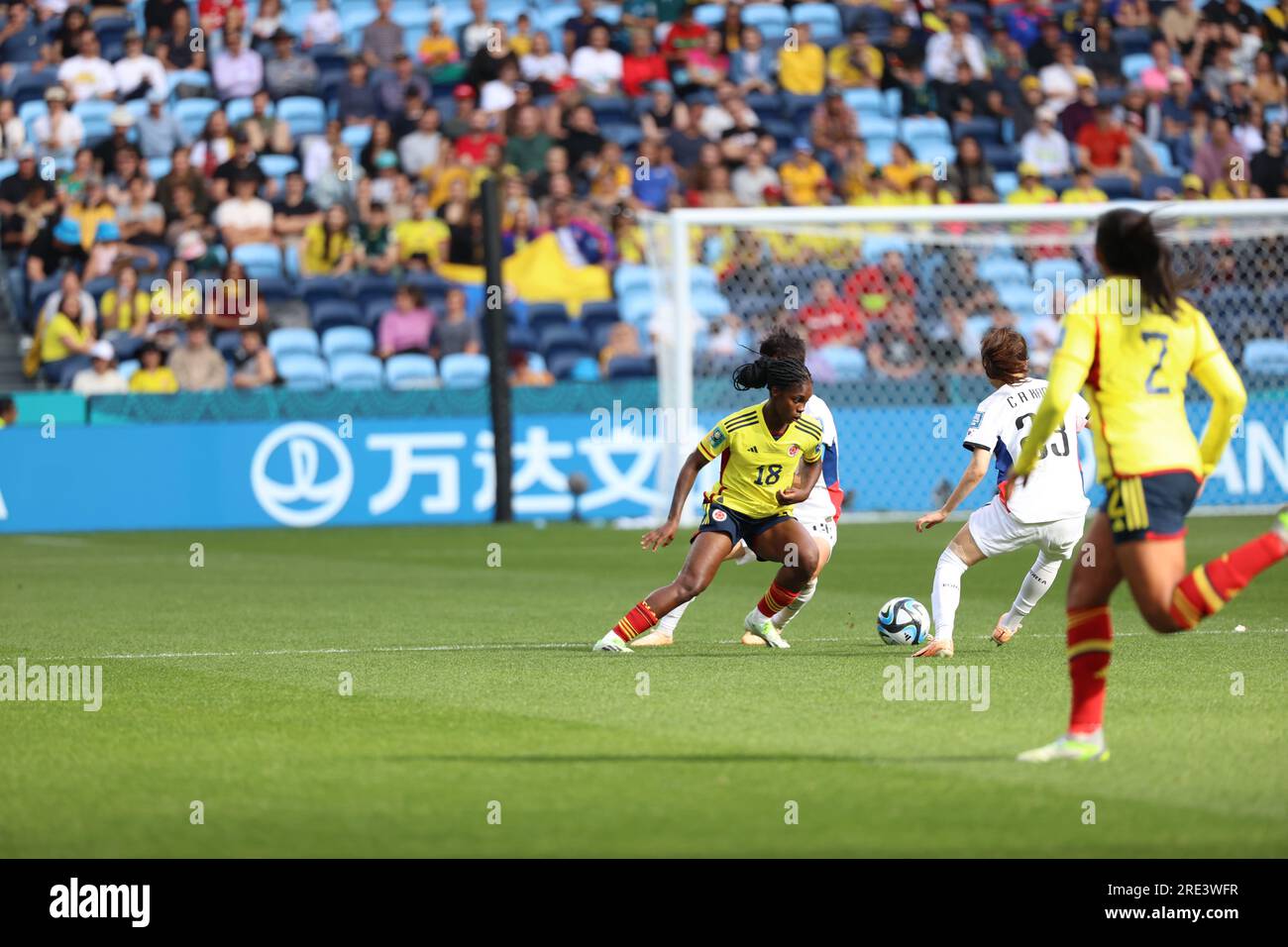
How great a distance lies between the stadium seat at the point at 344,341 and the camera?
22.3 meters

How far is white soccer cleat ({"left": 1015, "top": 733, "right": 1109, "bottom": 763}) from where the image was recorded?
666 centimetres

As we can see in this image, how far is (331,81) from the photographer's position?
1000 inches

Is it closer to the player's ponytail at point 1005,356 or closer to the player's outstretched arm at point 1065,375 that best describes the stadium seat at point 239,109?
the player's ponytail at point 1005,356

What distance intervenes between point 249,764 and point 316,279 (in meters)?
16.3

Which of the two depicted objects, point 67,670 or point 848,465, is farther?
A: point 848,465

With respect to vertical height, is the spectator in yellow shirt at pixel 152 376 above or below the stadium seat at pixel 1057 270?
below

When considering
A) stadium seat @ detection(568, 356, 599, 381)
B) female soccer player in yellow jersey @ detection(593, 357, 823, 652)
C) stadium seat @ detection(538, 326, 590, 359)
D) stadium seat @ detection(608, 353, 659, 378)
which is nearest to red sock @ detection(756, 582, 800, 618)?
female soccer player in yellow jersey @ detection(593, 357, 823, 652)

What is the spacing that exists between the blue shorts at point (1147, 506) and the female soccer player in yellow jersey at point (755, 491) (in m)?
3.49

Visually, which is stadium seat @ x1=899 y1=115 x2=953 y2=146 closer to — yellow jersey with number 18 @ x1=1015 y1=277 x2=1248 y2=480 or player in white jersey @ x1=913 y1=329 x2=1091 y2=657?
player in white jersey @ x1=913 y1=329 x2=1091 y2=657

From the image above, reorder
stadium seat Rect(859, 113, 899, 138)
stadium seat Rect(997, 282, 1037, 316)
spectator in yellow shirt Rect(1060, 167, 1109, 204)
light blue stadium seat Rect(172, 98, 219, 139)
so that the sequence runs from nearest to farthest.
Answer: stadium seat Rect(997, 282, 1037, 316)
light blue stadium seat Rect(172, 98, 219, 139)
spectator in yellow shirt Rect(1060, 167, 1109, 204)
stadium seat Rect(859, 113, 899, 138)

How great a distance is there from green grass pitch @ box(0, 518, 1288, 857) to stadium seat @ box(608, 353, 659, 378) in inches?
340

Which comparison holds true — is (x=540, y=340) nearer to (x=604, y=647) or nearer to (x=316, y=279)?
(x=316, y=279)

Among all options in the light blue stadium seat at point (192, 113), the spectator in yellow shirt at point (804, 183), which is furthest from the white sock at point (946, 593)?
the light blue stadium seat at point (192, 113)

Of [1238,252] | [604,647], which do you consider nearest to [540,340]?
[1238,252]
